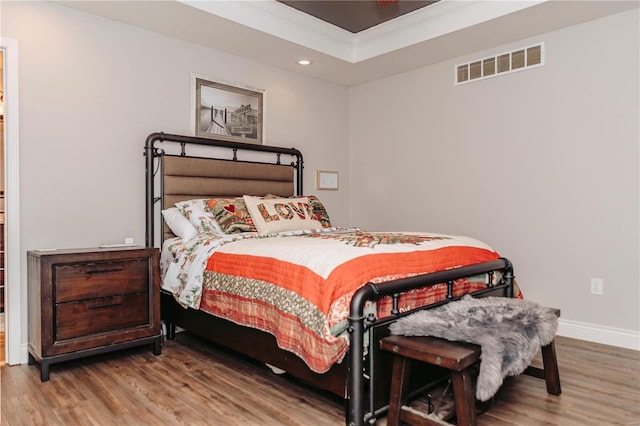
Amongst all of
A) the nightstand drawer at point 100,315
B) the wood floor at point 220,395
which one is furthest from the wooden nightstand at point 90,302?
the wood floor at point 220,395

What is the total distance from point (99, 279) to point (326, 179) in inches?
107

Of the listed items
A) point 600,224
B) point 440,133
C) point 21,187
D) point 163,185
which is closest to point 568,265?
point 600,224

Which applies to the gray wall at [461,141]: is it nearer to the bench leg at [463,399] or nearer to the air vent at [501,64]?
the air vent at [501,64]

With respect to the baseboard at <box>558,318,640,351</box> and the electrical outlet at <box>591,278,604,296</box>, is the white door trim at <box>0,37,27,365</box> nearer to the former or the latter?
the baseboard at <box>558,318,640,351</box>

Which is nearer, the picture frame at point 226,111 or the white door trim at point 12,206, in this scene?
the white door trim at point 12,206

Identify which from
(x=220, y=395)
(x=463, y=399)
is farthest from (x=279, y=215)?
(x=463, y=399)

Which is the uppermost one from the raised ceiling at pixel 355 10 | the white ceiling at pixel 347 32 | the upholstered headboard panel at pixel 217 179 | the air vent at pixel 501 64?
the raised ceiling at pixel 355 10

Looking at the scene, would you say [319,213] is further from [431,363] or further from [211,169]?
[431,363]

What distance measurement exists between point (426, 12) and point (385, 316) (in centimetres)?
270

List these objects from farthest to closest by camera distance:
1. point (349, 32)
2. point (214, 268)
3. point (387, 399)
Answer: point (349, 32) → point (214, 268) → point (387, 399)

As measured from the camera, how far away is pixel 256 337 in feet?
8.32

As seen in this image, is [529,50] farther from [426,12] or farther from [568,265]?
[568,265]

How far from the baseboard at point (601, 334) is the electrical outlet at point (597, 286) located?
0.25 metres

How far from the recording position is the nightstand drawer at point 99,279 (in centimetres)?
275
